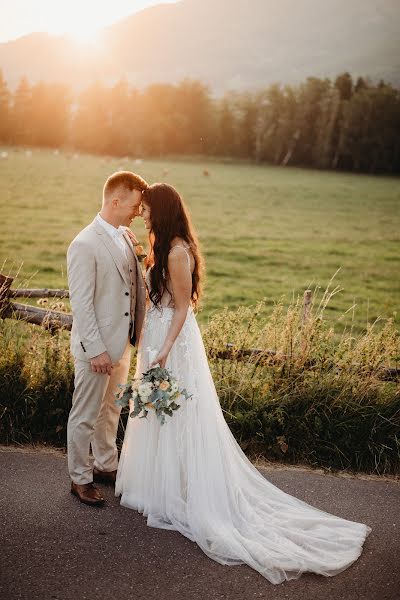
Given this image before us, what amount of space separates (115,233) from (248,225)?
17.1 meters

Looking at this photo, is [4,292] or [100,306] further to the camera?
[4,292]

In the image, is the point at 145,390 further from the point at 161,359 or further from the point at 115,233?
the point at 115,233

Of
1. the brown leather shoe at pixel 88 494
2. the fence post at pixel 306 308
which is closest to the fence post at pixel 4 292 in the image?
the brown leather shoe at pixel 88 494

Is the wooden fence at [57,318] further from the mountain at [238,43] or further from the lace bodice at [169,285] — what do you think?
the mountain at [238,43]

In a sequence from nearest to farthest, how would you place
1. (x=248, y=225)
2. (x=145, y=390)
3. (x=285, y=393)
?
(x=145, y=390) → (x=285, y=393) → (x=248, y=225)

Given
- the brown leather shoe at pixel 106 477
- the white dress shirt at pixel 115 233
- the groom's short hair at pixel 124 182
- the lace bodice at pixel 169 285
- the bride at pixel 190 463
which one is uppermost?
the groom's short hair at pixel 124 182

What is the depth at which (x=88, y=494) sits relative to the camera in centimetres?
408

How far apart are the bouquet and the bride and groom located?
28 cm

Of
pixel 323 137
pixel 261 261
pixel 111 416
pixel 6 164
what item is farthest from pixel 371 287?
pixel 323 137

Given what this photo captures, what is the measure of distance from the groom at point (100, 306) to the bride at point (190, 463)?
169 millimetres

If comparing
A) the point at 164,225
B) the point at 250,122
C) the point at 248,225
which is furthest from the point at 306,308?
the point at 250,122

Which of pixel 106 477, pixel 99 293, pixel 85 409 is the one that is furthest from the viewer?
pixel 106 477

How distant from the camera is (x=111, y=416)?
445 cm

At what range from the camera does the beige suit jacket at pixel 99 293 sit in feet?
12.6
